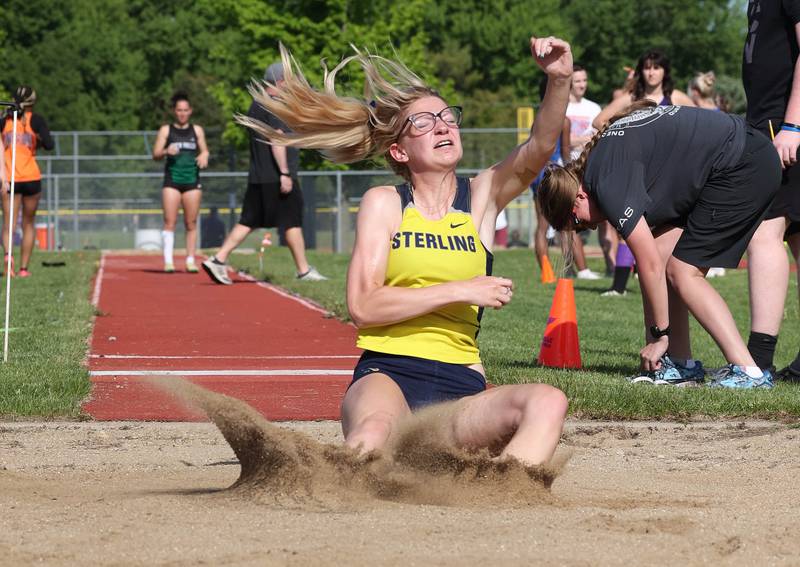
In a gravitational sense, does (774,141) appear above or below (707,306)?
above

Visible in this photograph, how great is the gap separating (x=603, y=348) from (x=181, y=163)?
7906mm

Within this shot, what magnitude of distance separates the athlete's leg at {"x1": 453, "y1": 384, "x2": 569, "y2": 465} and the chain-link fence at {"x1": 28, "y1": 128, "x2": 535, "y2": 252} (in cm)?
2287

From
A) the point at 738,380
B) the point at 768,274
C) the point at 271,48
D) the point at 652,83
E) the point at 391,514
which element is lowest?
the point at 738,380

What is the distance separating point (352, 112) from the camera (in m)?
5.28

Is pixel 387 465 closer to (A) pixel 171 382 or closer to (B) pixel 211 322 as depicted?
(A) pixel 171 382

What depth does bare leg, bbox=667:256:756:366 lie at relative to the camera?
7.20 metres

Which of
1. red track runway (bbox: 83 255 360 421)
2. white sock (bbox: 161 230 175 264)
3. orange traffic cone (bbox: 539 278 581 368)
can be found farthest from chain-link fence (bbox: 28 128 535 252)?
orange traffic cone (bbox: 539 278 581 368)

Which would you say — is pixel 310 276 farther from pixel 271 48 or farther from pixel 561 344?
pixel 271 48

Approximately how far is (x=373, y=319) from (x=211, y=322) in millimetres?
6282

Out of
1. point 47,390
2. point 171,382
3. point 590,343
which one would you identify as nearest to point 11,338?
point 47,390

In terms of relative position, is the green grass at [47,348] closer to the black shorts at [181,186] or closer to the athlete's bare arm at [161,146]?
the black shorts at [181,186]

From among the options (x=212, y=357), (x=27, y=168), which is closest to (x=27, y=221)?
(x=27, y=168)

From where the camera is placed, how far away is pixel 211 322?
10961mm

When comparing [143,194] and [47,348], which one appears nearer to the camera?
[47,348]
